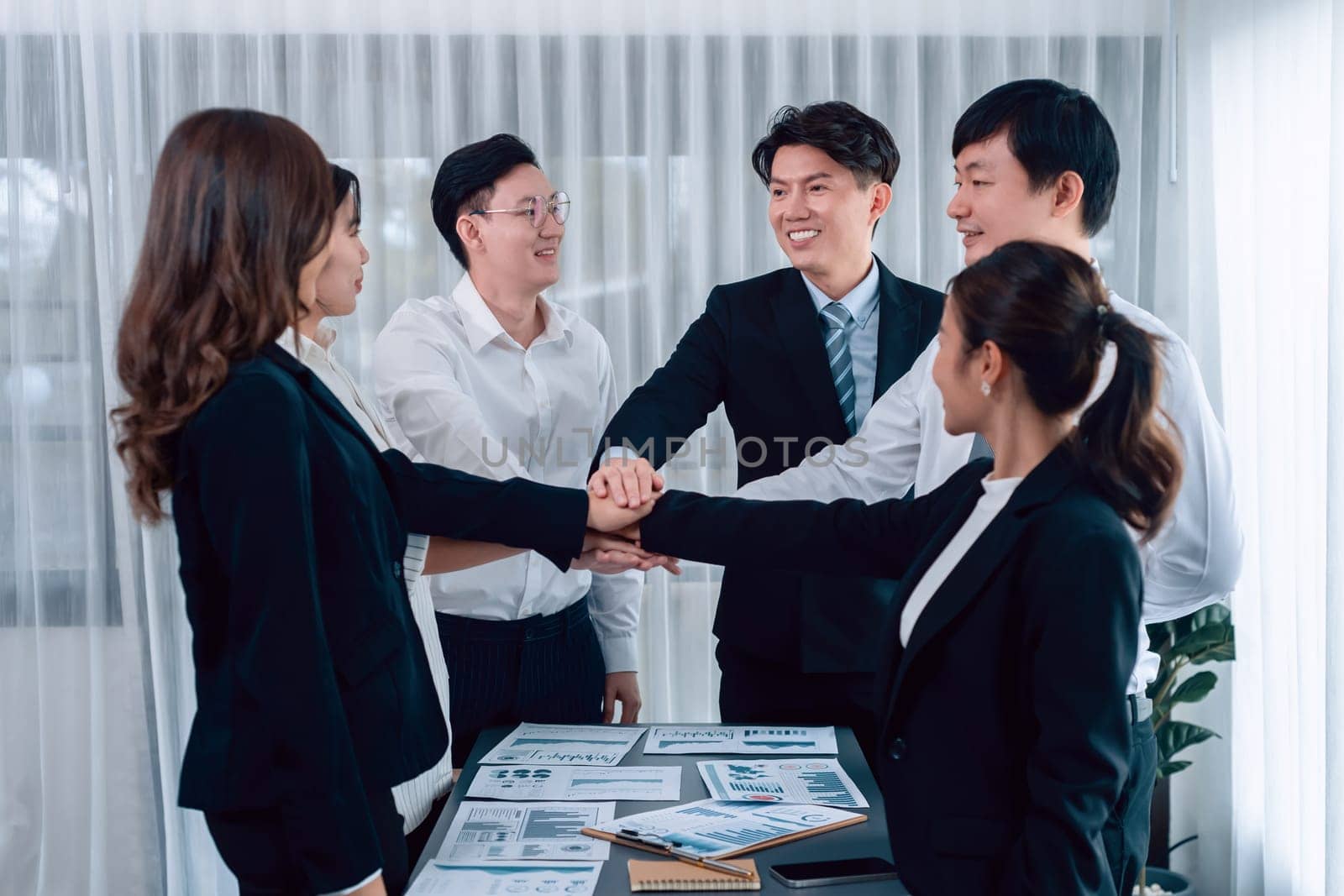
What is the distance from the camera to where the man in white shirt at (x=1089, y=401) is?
165 cm

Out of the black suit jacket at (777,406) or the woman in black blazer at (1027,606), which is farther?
the black suit jacket at (777,406)

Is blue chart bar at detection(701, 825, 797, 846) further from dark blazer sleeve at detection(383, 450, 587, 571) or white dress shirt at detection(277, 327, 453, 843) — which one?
dark blazer sleeve at detection(383, 450, 587, 571)

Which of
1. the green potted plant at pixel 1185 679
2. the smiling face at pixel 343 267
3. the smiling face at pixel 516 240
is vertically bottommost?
the green potted plant at pixel 1185 679

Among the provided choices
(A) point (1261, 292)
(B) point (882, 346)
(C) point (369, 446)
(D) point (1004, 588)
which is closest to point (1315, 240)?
(A) point (1261, 292)

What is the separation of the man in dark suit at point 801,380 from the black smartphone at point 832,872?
0.79 metres

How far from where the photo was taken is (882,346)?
240 centimetres

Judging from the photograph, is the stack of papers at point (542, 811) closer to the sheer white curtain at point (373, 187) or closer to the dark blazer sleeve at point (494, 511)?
the dark blazer sleeve at point (494, 511)

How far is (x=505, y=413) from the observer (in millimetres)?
2611

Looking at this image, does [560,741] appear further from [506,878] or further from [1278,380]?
[1278,380]

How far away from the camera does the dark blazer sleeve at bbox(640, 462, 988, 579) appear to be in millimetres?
1997

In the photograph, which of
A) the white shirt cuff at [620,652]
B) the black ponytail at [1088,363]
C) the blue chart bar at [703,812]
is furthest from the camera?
the white shirt cuff at [620,652]

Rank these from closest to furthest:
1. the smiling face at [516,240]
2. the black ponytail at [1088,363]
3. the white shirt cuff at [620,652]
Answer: the black ponytail at [1088,363] < the smiling face at [516,240] < the white shirt cuff at [620,652]

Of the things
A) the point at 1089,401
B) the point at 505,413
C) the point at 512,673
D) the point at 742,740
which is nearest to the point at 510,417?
the point at 505,413

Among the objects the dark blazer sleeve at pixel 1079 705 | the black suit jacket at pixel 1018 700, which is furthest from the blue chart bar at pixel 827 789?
the dark blazer sleeve at pixel 1079 705
